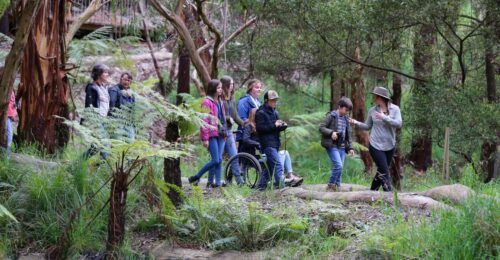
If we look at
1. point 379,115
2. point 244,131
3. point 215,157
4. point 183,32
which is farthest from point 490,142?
point 183,32

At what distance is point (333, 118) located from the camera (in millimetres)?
10922

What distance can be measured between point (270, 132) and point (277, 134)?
5.6 inches

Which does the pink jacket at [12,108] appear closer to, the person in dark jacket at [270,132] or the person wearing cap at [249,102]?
the person wearing cap at [249,102]

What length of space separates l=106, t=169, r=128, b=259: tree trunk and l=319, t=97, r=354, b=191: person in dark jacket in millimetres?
3947

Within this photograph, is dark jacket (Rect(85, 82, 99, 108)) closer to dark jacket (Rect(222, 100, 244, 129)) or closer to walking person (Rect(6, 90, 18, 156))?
walking person (Rect(6, 90, 18, 156))

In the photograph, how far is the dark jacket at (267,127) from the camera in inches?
412

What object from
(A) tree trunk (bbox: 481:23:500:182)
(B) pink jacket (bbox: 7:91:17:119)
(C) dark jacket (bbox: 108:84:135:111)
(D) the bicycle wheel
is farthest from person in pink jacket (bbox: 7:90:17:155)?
(A) tree trunk (bbox: 481:23:500:182)

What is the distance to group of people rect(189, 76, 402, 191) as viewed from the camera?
414 inches

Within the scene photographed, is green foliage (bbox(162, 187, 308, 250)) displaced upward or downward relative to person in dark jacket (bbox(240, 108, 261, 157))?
downward

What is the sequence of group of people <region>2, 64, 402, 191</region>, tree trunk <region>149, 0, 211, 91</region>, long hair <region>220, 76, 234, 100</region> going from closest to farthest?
group of people <region>2, 64, 402, 191</region> < long hair <region>220, 76, 234, 100</region> < tree trunk <region>149, 0, 211, 91</region>

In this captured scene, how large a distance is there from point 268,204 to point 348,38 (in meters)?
6.88

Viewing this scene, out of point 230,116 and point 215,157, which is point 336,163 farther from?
point 230,116

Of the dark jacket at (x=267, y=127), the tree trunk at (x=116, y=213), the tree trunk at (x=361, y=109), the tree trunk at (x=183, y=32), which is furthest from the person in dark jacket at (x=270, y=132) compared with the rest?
the tree trunk at (x=361, y=109)

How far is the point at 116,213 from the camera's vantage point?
768 cm
